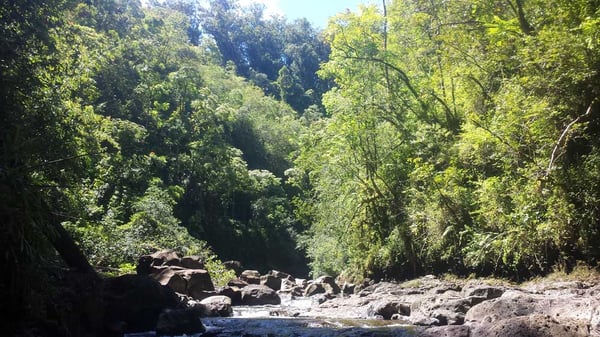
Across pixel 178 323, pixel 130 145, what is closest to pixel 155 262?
pixel 178 323

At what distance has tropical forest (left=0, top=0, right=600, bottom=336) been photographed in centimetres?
905

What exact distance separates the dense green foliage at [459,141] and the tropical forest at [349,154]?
6cm

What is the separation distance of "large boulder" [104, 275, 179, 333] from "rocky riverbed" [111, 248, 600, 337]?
13.0 inches

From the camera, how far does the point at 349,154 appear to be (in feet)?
62.7

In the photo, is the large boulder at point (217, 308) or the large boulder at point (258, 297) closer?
the large boulder at point (217, 308)

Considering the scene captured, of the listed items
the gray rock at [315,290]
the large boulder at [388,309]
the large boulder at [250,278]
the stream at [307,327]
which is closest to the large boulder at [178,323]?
the stream at [307,327]

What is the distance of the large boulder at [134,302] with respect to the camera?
962 centimetres

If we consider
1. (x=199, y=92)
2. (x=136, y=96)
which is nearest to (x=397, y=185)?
(x=136, y=96)

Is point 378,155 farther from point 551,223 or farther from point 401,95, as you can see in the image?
point 551,223

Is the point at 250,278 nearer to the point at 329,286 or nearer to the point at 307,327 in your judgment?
the point at 329,286

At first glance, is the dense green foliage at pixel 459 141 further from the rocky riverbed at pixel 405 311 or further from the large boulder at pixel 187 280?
the large boulder at pixel 187 280

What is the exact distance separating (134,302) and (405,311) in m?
6.00

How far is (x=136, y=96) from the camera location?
1321 inches

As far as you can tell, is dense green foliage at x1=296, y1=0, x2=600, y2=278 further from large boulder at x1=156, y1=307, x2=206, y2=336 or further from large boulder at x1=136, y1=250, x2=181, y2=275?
large boulder at x1=136, y1=250, x2=181, y2=275
